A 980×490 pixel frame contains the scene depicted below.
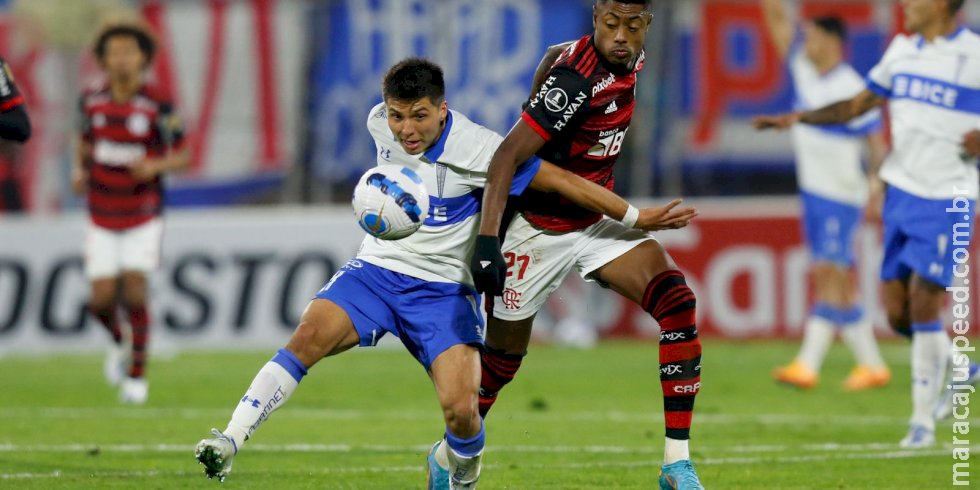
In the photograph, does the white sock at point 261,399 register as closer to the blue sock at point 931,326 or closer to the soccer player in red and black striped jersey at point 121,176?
the blue sock at point 931,326

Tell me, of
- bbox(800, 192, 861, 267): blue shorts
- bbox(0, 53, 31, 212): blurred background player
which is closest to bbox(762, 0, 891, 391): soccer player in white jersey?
bbox(800, 192, 861, 267): blue shorts

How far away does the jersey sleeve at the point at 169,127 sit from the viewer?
1228 cm

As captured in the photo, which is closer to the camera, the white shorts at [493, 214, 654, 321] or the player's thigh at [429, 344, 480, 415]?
the player's thigh at [429, 344, 480, 415]

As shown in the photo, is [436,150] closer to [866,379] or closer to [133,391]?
[133,391]

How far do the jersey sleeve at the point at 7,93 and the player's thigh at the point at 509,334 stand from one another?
264cm

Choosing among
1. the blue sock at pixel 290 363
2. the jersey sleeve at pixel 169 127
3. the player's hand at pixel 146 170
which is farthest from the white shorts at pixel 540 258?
the jersey sleeve at pixel 169 127

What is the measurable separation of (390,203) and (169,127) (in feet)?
20.6

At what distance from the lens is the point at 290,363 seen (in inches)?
258

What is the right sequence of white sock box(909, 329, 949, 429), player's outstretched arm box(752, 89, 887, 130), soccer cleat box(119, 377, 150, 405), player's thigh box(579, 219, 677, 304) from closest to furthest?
player's thigh box(579, 219, 677, 304) < white sock box(909, 329, 949, 429) < player's outstretched arm box(752, 89, 887, 130) < soccer cleat box(119, 377, 150, 405)

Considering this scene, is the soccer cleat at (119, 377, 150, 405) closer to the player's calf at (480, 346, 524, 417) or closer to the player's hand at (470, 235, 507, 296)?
the player's calf at (480, 346, 524, 417)

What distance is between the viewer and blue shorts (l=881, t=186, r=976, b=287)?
29.7 feet

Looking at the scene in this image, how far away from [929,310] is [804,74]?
15.3ft

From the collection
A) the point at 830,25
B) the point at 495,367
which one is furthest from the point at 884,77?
the point at 830,25

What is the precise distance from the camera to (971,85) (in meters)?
9.20
